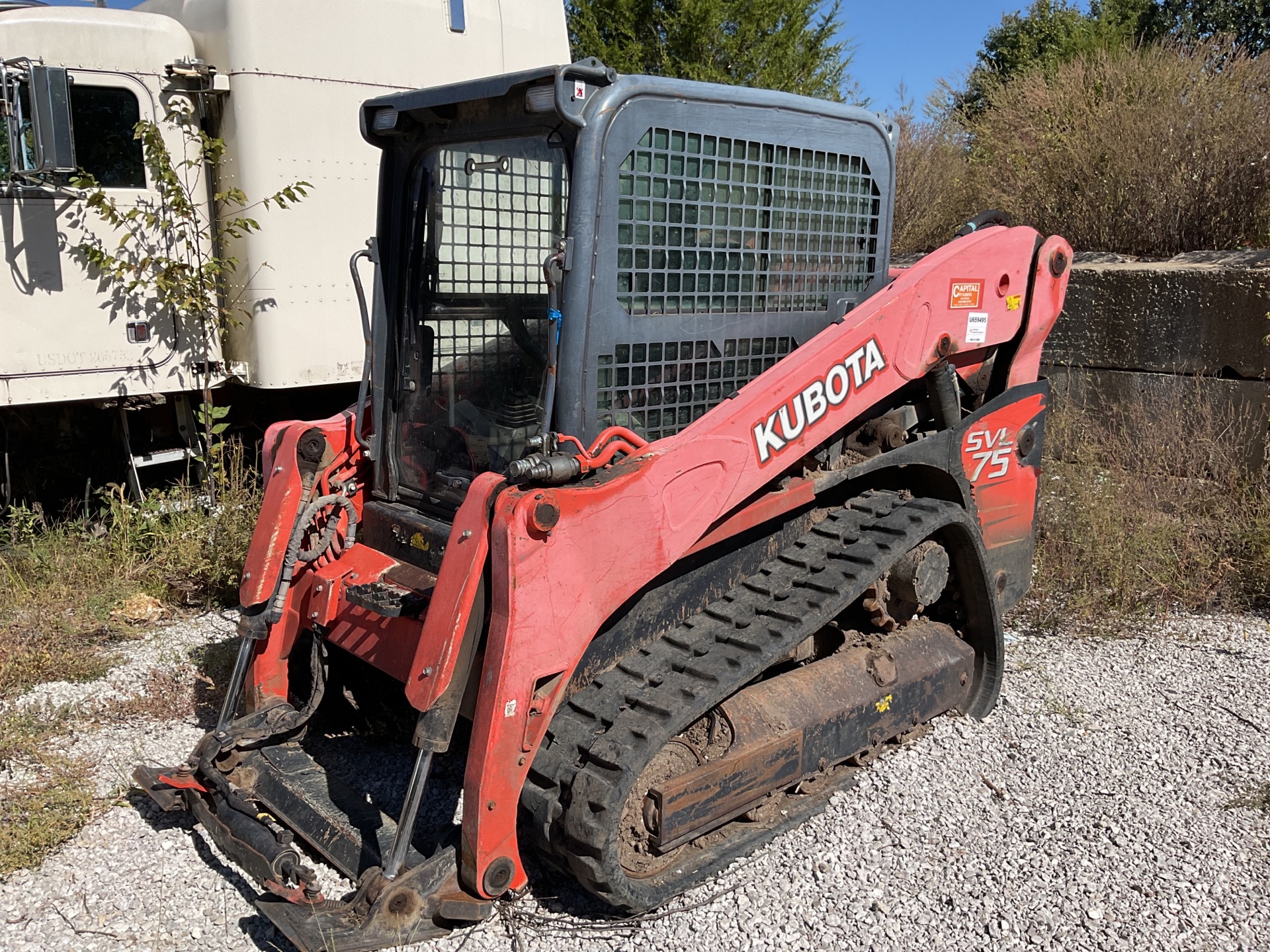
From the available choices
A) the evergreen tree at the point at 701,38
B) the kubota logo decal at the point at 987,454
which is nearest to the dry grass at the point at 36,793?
Answer: the kubota logo decal at the point at 987,454

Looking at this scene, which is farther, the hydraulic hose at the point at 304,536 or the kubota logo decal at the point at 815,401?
the hydraulic hose at the point at 304,536

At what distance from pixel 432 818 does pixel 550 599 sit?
1.26 metres

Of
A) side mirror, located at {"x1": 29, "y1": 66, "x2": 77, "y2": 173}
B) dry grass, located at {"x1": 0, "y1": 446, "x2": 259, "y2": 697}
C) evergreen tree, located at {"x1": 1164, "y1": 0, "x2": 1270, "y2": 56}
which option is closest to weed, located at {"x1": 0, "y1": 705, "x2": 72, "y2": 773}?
dry grass, located at {"x1": 0, "y1": 446, "x2": 259, "y2": 697}

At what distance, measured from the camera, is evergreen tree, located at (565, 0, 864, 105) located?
14984 millimetres

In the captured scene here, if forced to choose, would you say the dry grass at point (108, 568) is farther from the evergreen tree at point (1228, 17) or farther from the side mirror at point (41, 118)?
the evergreen tree at point (1228, 17)

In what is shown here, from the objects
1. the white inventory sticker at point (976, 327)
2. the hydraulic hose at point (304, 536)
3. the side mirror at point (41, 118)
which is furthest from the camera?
the side mirror at point (41, 118)

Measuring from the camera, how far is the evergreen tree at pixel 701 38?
1498 centimetres

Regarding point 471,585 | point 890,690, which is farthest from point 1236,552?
point 471,585

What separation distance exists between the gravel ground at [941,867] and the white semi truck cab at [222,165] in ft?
8.27

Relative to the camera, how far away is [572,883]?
10.8 ft

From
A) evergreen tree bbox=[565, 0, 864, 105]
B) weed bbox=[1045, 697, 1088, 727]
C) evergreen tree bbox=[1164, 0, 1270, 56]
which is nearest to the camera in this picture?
weed bbox=[1045, 697, 1088, 727]

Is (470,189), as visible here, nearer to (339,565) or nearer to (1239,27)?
(339,565)

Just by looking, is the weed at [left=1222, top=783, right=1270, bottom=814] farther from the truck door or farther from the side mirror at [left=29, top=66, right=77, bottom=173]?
the side mirror at [left=29, top=66, right=77, bottom=173]

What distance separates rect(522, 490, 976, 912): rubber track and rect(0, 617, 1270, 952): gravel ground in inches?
7.9
